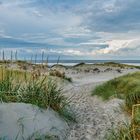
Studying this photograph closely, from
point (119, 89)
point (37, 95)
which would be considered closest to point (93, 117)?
point (37, 95)

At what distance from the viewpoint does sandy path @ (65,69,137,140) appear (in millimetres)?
9492

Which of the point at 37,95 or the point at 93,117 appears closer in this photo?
Answer: the point at 37,95

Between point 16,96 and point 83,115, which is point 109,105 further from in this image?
point 16,96

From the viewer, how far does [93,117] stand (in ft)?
36.6

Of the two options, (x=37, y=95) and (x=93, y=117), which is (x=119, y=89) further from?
(x=37, y=95)

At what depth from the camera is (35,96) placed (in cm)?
1038

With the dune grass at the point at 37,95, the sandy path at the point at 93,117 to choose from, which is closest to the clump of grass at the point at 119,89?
the sandy path at the point at 93,117

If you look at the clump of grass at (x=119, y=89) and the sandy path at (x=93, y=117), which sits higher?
the clump of grass at (x=119, y=89)

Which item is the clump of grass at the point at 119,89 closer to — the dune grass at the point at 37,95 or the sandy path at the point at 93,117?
the sandy path at the point at 93,117

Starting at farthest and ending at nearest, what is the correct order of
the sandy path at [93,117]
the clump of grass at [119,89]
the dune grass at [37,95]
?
the clump of grass at [119,89] → the dune grass at [37,95] → the sandy path at [93,117]

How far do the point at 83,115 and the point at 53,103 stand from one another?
125 cm

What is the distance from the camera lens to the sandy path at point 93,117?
374 inches

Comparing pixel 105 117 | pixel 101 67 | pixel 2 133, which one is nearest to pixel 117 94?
pixel 105 117

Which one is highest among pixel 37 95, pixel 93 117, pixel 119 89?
pixel 37 95
